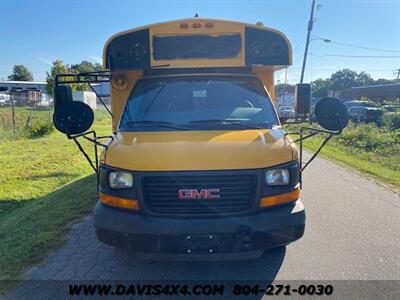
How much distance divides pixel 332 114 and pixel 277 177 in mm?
1197

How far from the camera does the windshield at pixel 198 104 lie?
4234 mm

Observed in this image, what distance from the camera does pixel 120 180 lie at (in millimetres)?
3549

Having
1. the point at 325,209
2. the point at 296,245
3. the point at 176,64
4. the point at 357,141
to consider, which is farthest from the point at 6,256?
the point at 357,141

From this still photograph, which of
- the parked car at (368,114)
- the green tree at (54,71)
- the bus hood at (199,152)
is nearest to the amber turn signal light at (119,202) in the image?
the bus hood at (199,152)

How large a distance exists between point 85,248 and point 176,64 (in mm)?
2641

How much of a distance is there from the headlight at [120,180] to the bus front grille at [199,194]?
0.15m

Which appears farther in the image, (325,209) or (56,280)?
(325,209)

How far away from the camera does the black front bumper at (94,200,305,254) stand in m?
3.36

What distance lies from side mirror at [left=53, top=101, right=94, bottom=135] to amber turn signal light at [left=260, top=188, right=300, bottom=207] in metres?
2.18

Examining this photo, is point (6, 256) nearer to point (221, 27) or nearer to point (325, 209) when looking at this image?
point (221, 27)

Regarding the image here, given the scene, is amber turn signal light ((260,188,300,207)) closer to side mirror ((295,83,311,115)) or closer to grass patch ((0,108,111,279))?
side mirror ((295,83,311,115))

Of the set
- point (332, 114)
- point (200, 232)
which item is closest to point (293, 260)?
point (200, 232)

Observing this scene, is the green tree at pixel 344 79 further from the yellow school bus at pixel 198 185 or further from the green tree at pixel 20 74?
the yellow school bus at pixel 198 185

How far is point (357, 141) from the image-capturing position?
51.8ft
